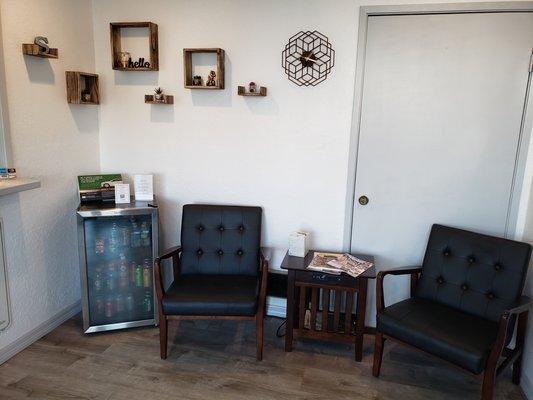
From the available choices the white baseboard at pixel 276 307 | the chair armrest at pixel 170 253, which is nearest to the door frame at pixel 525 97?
the white baseboard at pixel 276 307

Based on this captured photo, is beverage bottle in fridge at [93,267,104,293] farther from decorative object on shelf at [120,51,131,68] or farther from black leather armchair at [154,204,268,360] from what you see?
decorative object on shelf at [120,51,131,68]

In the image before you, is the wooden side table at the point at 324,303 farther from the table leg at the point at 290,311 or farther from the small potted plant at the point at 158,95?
the small potted plant at the point at 158,95

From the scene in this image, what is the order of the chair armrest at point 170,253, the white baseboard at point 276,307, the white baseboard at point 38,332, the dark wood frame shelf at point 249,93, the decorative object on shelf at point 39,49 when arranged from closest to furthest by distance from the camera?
the decorative object on shelf at point 39,49 < the white baseboard at point 38,332 < the chair armrest at point 170,253 < the dark wood frame shelf at point 249,93 < the white baseboard at point 276,307

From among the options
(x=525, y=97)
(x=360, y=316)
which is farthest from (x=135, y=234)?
(x=525, y=97)

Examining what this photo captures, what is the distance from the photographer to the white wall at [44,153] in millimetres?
2373

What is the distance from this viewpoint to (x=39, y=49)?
2352mm

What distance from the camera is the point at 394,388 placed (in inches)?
90.4

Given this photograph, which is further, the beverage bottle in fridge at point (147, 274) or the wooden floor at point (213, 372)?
the beverage bottle in fridge at point (147, 274)

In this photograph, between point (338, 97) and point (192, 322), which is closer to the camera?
point (338, 97)

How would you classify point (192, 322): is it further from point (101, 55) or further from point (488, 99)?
point (488, 99)

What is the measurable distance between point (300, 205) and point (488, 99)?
4.39ft

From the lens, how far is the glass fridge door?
2783 mm

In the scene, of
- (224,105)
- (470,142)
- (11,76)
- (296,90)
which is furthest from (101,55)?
(470,142)

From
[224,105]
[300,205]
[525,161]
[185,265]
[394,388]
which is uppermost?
[224,105]
